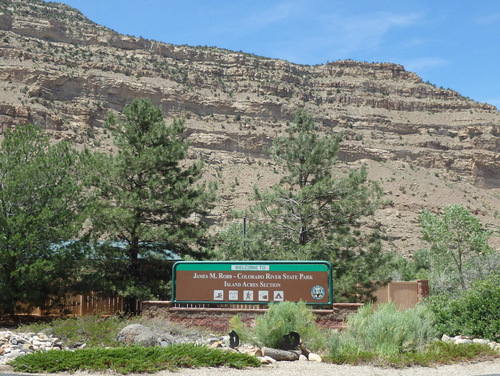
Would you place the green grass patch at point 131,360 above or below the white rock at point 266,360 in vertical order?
above

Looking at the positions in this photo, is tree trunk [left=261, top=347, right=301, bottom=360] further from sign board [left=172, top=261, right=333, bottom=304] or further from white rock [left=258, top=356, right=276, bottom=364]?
sign board [left=172, top=261, right=333, bottom=304]

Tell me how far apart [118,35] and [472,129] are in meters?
69.9

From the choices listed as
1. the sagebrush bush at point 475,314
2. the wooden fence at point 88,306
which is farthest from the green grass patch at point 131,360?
the wooden fence at point 88,306

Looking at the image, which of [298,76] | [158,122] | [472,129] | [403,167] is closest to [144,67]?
[298,76]

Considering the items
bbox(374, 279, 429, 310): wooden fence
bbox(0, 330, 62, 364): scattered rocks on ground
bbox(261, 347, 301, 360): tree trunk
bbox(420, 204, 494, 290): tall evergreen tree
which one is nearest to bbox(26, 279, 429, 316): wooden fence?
bbox(374, 279, 429, 310): wooden fence

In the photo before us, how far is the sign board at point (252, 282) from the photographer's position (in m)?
16.5

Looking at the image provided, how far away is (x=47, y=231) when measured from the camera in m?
18.7

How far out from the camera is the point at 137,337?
12.3 m

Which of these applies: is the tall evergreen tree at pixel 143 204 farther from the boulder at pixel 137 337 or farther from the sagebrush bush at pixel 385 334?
the sagebrush bush at pixel 385 334

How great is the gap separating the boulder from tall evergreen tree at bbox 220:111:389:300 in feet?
33.4

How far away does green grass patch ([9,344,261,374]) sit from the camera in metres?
10.1

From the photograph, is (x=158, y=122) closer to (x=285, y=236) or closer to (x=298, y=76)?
(x=285, y=236)

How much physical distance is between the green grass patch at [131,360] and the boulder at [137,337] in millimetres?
1287

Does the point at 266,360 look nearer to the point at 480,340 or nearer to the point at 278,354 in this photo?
the point at 278,354
